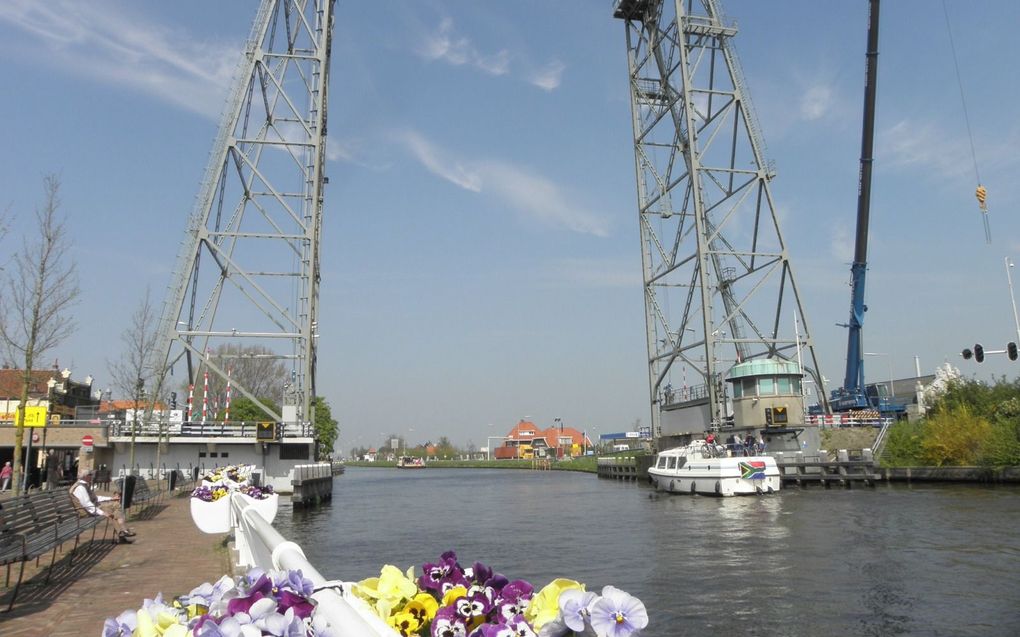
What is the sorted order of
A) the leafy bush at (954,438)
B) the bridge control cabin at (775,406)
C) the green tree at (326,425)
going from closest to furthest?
the leafy bush at (954,438) < the bridge control cabin at (775,406) < the green tree at (326,425)

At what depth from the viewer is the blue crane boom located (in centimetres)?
4294

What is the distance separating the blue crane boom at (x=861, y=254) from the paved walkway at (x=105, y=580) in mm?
40017

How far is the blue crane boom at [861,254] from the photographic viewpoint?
42.9m

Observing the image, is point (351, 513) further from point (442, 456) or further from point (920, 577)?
point (442, 456)

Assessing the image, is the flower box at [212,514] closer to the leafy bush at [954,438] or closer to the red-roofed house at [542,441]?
the leafy bush at [954,438]

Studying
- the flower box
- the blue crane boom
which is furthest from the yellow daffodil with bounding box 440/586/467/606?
the blue crane boom

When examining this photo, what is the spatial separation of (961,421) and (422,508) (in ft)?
71.2

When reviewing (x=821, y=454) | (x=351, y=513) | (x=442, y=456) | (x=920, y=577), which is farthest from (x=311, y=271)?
(x=442, y=456)

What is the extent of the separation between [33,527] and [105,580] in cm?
90

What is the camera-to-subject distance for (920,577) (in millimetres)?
11164

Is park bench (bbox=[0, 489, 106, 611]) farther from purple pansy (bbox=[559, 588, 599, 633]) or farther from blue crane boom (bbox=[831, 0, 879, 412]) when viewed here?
blue crane boom (bbox=[831, 0, 879, 412])

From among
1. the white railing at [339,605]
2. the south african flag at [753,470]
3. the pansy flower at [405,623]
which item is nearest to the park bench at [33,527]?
the white railing at [339,605]

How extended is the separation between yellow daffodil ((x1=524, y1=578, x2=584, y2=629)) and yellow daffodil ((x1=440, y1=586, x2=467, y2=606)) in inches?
9.5

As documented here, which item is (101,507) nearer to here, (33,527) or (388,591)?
(33,527)
